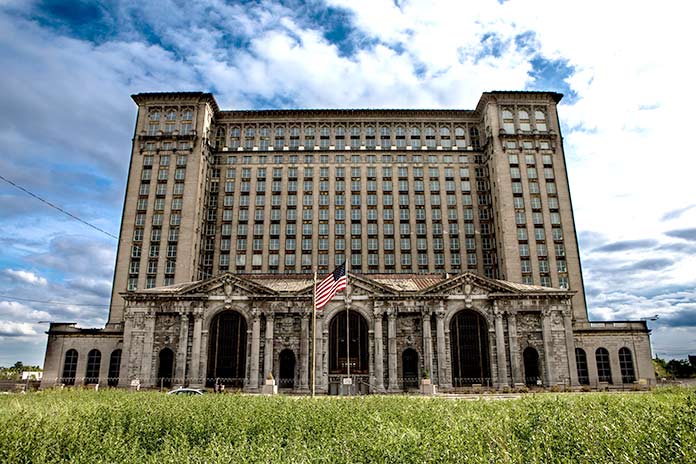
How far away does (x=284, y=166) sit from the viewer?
294ft

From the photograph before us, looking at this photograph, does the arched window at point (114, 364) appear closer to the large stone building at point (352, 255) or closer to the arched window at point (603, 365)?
the large stone building at point (352, 255)

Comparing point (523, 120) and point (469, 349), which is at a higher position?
point (523, 120)

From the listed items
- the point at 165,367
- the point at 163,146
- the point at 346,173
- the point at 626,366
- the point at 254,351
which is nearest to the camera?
the point at 254,351

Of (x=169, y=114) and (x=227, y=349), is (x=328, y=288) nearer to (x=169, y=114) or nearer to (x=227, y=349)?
(x=227, y=349)

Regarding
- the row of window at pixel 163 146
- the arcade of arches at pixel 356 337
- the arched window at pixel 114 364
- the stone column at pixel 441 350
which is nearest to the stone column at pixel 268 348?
the arcade of arches at pixel 356 337

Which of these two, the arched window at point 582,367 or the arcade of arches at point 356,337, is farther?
the arched window at point 582,367

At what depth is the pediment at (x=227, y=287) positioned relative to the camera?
56.2 meters

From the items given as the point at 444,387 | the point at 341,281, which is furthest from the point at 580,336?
the point at 341,281

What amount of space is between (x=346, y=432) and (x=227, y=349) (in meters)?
44.8

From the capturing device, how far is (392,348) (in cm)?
5378

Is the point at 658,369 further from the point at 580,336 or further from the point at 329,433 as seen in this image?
the point at 329,433

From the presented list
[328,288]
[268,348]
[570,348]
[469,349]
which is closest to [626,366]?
[570,348]

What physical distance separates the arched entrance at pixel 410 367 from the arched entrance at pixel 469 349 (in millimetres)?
4325

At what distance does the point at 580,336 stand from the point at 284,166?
57341 mm
